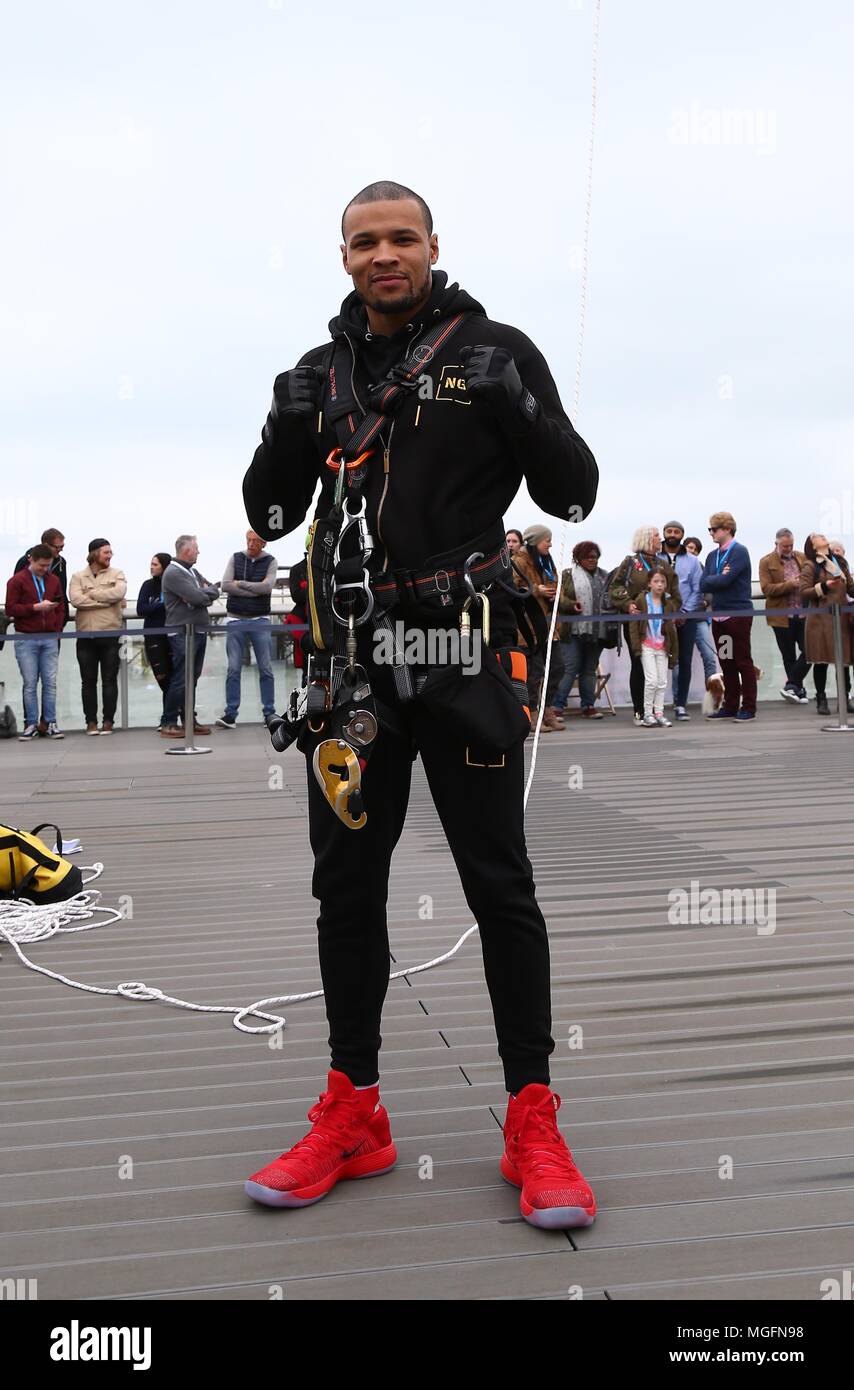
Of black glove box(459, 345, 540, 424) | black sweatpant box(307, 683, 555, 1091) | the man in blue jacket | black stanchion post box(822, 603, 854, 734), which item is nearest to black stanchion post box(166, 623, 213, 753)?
the man in blue jacket

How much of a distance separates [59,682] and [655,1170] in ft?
38.1

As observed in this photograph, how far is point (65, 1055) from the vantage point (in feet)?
11.2

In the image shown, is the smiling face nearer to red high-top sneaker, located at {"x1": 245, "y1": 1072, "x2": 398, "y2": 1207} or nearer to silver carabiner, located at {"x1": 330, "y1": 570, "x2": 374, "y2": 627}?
silver carabiner, located at {"x1": 330, "y1": 570, "x2": 374, "y2": 627}

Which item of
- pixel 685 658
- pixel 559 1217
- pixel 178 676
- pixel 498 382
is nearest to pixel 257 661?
pixel 178 676

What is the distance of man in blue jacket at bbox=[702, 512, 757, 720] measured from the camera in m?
12.5

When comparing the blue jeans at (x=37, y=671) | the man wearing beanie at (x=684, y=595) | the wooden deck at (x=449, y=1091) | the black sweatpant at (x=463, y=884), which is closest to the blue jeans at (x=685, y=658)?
the man wearing beanie at (x=684, y=595)

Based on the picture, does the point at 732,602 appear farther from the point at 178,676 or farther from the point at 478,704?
the point at 478,704

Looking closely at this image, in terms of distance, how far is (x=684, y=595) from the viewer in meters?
13.5

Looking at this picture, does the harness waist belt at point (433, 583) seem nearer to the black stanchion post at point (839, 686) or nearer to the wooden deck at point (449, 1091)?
the wooden deck at point (449, 1091)

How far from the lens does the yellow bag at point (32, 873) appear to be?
5137 millimetres

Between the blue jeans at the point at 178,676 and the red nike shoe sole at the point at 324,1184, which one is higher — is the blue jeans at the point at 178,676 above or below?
above

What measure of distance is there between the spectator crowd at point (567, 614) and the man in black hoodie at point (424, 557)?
920cm

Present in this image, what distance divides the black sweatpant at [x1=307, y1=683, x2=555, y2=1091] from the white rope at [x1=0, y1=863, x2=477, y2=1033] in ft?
2.98

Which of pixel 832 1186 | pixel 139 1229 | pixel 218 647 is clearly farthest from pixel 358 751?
pixel 218 647
